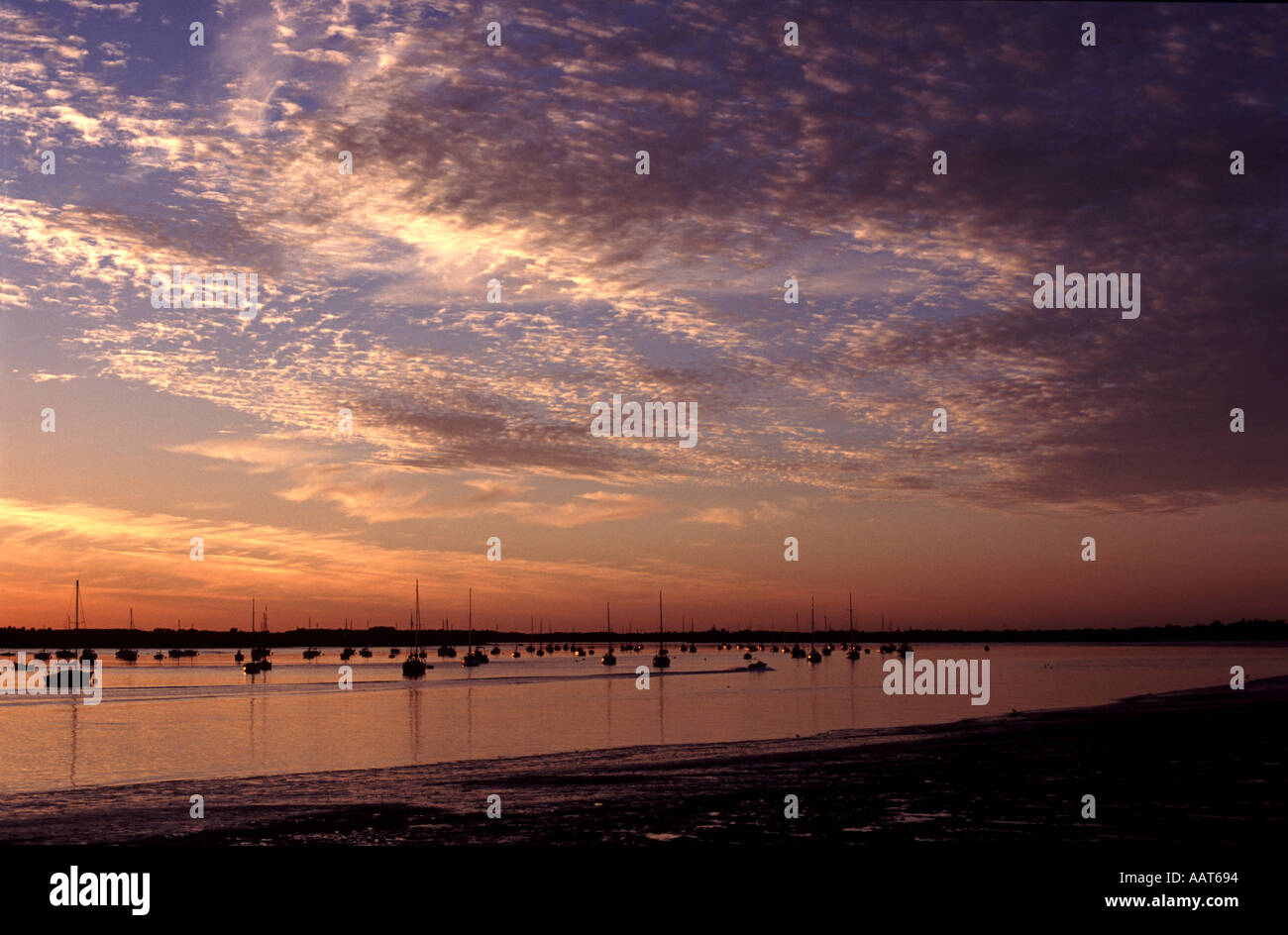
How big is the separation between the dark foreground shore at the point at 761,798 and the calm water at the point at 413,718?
952cm

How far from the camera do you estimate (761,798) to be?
89.9 ft

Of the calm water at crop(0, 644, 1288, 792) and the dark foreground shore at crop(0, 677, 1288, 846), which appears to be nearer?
the dark foreground shore at crop(0, 677, 1288, 846)

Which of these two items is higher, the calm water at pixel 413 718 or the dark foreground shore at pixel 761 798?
the dark foreground shore at pixel 761 798

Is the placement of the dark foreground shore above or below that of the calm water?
above

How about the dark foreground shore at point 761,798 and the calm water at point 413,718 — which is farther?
the calm water at point 413,718

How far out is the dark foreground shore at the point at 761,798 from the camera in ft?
72.8

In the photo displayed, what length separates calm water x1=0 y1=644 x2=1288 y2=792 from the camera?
47438 millimetres

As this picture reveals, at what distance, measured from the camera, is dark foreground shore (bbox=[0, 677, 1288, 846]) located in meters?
22.2

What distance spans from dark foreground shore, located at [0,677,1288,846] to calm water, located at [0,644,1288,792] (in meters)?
9.52
